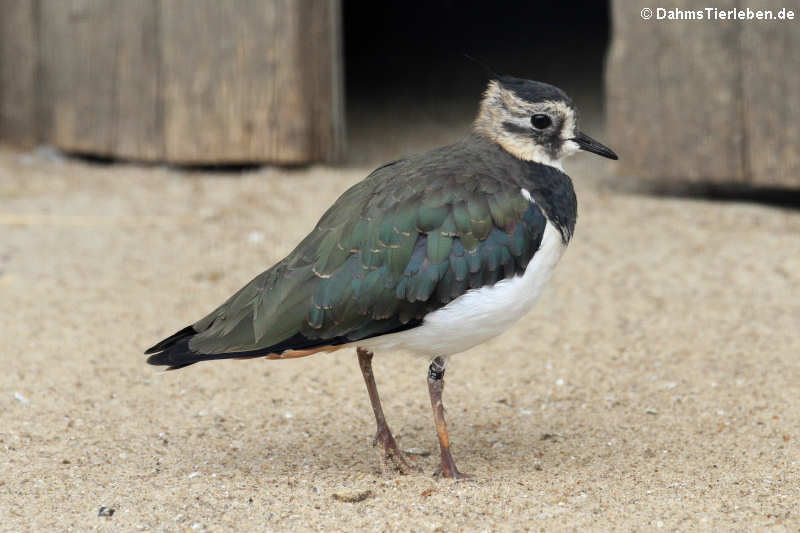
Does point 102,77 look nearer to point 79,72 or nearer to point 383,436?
point 79,72

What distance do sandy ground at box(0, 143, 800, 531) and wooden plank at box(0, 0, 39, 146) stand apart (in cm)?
109

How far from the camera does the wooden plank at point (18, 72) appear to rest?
26.0ft

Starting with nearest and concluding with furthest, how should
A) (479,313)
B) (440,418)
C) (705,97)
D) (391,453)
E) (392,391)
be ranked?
(479,313), (440,418), (391,453), (392,391), (705,97)

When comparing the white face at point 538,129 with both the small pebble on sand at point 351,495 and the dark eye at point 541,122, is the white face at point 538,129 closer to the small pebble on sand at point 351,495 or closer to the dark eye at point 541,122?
the dark eye at point 541,122

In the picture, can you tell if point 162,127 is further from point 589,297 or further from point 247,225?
point 589,297

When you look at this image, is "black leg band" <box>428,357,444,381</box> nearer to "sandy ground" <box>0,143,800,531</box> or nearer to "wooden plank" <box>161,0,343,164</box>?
"sandy ground" <box>0,143,800,531</box>

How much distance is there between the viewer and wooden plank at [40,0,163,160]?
24.3ft

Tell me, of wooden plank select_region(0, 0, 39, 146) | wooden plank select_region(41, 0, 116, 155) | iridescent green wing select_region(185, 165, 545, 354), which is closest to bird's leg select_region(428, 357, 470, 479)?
iridescent green wing select_region(185, 165, 545, 354)

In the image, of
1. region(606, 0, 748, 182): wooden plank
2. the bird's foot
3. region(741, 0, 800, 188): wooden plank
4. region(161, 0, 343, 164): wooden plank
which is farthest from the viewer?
region(161, 0, 343, 164): wooden plank

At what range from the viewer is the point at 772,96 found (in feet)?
20.6

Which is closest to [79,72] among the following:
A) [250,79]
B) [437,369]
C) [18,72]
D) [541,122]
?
[18,72]

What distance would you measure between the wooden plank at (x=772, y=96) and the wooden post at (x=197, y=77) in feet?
8.88

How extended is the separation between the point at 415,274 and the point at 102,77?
4.81 metres

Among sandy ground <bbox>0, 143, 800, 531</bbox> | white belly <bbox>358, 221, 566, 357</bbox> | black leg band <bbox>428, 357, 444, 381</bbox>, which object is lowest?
sandy ground <bbox>0, 143, 800, 531</bbox>
